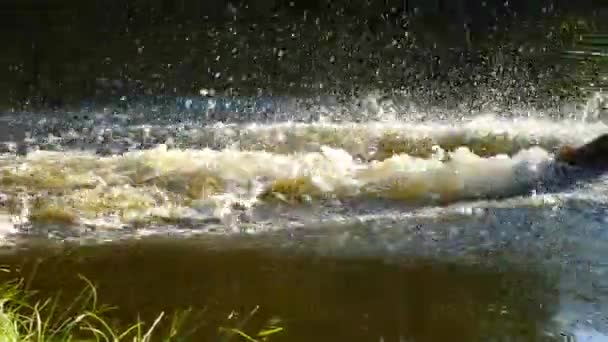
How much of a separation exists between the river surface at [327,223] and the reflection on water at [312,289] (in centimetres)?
1

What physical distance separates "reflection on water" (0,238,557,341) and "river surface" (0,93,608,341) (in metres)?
0.01

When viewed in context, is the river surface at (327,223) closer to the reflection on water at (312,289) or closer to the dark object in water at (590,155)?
the reflection on water at (312,289)

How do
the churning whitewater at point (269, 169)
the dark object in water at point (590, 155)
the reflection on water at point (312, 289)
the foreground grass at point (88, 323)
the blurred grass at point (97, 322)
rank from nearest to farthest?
the foreground grass at point (88, 323) < the blurred grass at point (97, 322) < the reflection on water at point (312, 289) < the churning whitewater at point (269, 169) < the dark object in water at point (590, 155)

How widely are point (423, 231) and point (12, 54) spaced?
7.90 m

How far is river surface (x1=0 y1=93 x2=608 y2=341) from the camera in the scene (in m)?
4.24

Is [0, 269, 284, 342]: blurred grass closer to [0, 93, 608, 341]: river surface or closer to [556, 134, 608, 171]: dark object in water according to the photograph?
[0, 93, 608, 341]: river surface

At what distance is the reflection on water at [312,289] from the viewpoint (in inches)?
159

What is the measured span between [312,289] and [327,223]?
3.54 feet

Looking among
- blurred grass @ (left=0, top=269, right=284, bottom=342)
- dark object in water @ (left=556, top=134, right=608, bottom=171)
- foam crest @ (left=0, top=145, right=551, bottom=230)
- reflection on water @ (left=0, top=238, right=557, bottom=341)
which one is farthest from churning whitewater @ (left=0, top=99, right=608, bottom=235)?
blurred grass @ (left=0, top=269, right=284, bottom=342)

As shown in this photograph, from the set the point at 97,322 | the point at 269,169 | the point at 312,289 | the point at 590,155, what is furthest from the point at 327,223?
the point at 590,155

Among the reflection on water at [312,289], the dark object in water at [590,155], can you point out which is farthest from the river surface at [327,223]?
the dark object in water at [590,155]

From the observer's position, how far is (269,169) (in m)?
6.60

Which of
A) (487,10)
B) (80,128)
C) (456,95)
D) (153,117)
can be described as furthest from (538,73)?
(80,128)

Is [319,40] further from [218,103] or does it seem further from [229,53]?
[218,103]
